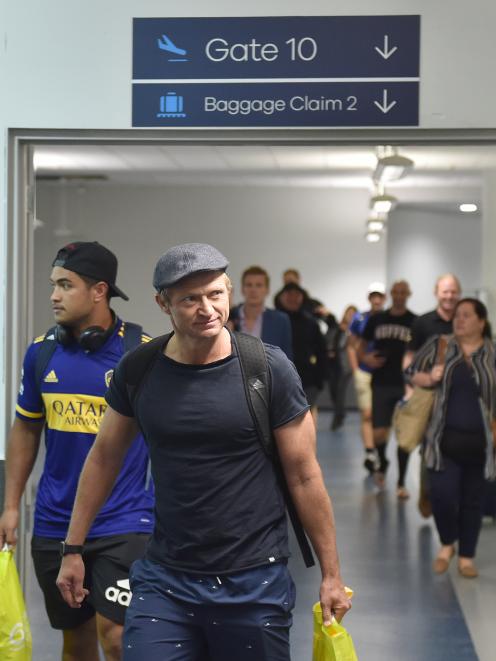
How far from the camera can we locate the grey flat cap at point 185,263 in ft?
8.20

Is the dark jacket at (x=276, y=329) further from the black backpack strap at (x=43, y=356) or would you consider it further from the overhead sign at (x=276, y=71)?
the black backpack strap at (x=43, y=356)

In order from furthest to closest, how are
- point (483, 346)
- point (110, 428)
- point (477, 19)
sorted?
1. point (483, 346)
2. point (477, 19)
3. point (110, 428)

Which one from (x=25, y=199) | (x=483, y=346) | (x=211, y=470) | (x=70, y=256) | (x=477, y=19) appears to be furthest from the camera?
(x=483, y=346)

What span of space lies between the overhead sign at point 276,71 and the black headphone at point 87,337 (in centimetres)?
108

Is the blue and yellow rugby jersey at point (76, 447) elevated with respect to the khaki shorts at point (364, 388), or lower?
elevated

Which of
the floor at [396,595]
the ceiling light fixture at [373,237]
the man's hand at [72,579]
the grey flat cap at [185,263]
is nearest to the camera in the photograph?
the grey flat cap at [185,263]

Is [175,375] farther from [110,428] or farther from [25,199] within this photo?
[25,199]

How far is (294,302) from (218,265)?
20.0ft

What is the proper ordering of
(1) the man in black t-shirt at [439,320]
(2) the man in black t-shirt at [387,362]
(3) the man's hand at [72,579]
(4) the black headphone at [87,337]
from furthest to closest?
(2) the man in black t-shirt at [387,362]
(1) the man in black t-shirt at [439,320]
(4) the black headphone at [87,337]
(3) the man's hand at [72,579]

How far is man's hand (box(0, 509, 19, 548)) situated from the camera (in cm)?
339

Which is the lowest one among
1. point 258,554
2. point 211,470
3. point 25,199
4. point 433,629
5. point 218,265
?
point 433,629

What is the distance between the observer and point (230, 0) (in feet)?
13.4

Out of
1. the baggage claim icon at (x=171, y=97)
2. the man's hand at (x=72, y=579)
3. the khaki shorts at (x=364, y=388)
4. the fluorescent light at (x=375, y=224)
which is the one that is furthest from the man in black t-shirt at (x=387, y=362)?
the fluorescent light at (x=375, y=224)

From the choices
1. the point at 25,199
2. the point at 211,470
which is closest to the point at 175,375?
the point at 211,470
